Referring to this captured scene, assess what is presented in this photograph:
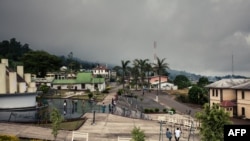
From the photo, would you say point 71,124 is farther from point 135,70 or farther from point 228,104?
point 135,70

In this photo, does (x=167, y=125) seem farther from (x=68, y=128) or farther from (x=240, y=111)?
(x=240, y=111)

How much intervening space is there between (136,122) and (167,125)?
3373 mm

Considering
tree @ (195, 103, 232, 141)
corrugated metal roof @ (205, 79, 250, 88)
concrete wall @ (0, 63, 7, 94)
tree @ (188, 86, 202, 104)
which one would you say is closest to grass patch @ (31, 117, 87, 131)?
concrete wall @ (0, 63, 7, 94)

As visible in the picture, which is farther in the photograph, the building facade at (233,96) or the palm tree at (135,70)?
the palm tree at (135,70)

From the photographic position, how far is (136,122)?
3475 centimetres

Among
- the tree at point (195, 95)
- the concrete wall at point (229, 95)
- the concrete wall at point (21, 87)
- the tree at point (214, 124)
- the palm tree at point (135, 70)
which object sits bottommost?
the tree at point (195, 95)

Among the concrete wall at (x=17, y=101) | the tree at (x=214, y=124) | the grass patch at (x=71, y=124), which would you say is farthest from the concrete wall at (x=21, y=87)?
the tree at (x=214, y=124)

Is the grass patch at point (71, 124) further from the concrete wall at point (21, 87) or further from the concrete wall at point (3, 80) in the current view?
the concrete wall at point (21, 87)

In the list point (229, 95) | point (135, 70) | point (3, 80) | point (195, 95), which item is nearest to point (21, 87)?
point (3, 80)

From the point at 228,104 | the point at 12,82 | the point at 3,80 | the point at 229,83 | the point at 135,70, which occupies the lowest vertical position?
the point at 228,104

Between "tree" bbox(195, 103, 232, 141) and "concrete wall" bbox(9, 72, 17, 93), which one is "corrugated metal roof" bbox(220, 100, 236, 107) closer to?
"concrete wall" bbox(9, 72, 17, 93)

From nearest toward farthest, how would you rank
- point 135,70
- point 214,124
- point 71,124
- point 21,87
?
point 214,124, point 71,124, point 21,87, point 135,70

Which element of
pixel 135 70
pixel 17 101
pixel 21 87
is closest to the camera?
pixel 17 101

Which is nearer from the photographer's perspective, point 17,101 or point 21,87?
point 17,101
